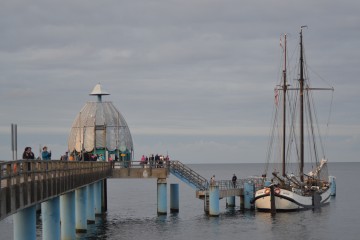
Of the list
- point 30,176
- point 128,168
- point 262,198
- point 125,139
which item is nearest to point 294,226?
point 262,198

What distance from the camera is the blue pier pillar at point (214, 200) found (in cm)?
6681

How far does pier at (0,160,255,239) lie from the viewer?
28375mm

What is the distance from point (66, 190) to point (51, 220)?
1913 mm

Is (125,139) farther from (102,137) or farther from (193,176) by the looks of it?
(193,176)

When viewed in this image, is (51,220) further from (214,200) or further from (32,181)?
(214,200)

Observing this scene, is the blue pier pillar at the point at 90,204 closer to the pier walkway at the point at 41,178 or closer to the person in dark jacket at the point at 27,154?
the pier walkway at the point at 41,178

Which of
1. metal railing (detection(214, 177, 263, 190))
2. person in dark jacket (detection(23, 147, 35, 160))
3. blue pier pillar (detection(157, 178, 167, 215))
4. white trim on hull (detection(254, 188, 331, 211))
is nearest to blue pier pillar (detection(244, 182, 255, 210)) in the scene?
metal railing (detection(214, 177, 263, 190))

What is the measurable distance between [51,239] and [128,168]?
3076cm

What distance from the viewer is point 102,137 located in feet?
270

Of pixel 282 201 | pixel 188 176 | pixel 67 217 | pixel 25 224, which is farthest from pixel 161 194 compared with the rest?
pixel 25 224

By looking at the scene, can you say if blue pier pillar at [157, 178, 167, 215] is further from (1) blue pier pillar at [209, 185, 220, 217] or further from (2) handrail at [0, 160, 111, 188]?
(2) handrail at [0, 160, 111, 188]

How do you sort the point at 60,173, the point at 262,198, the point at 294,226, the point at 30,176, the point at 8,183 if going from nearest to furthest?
1. the point at 8,183
2. the point at 30,176
3. the point at 60,173
4. the point at 294,226
5. the point at 262,198

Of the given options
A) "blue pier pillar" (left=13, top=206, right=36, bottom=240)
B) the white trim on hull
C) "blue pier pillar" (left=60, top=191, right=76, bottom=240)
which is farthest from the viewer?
the white trim on hull

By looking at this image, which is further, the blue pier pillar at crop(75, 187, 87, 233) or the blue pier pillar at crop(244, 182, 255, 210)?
the blue pier pillar at crop(244, 182, 255, 210)
